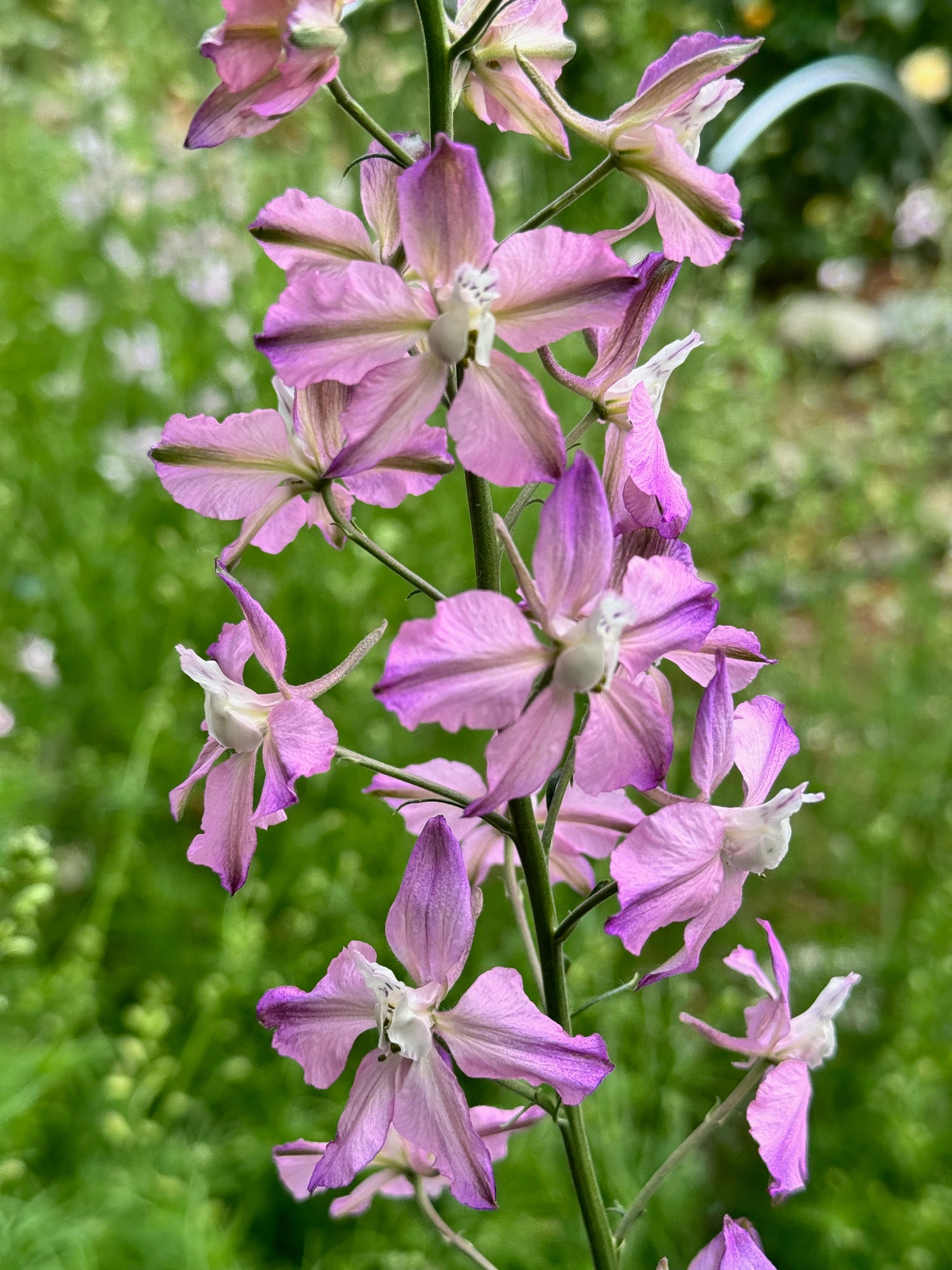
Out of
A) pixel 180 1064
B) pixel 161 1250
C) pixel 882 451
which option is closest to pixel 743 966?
pixel 161 1250

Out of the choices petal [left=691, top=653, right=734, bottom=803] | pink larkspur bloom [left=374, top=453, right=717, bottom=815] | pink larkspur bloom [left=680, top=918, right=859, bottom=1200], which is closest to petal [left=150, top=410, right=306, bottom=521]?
pink larkspur bloom [left=374, top=453, right=717, bottom=815]

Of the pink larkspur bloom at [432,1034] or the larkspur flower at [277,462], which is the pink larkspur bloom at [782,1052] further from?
the larkspur flower at [277,462]

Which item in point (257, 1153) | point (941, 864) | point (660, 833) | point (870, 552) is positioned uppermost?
point (660, 833)

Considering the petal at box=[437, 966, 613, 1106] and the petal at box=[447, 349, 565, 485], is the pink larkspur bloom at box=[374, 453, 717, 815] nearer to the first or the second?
the petal at box=[447, 349, 565, 485]

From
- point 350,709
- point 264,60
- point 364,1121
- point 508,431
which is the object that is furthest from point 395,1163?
point 350,709

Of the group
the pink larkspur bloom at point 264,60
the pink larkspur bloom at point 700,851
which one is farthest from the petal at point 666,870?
the pink larkspur bloom at point 264,60

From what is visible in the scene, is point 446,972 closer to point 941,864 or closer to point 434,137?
point 434,137
